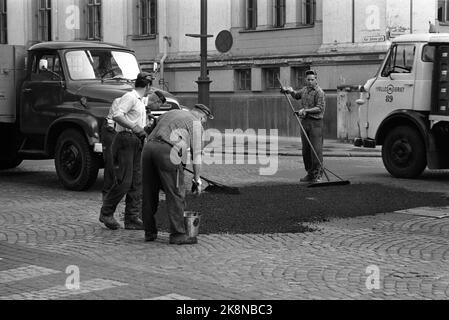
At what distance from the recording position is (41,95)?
47.3 ft

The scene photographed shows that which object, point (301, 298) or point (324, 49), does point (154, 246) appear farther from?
point (324, 49)

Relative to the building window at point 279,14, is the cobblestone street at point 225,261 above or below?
below

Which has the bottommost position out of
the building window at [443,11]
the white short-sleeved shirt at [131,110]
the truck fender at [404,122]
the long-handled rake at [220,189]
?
the long-handled rake at [220,189]

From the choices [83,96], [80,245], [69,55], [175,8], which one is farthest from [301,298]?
[175,8]

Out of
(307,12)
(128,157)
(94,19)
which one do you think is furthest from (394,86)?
(94,19)

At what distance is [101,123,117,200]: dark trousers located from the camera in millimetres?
10125

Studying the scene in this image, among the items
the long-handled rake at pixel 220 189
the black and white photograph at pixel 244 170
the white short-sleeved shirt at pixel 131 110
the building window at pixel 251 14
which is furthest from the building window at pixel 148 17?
→ the white short-sleeved shirt at pixel 131 110

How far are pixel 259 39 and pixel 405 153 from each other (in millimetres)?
13590

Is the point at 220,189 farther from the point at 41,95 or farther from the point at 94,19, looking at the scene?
the point at 94,19

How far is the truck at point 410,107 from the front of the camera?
48.5 feet

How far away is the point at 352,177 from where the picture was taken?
15.7 meters

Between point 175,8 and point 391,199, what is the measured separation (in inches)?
797

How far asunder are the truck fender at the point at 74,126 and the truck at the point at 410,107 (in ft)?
18.5

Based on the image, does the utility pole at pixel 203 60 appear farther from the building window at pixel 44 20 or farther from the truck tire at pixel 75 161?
the building window at pixel 44 20
